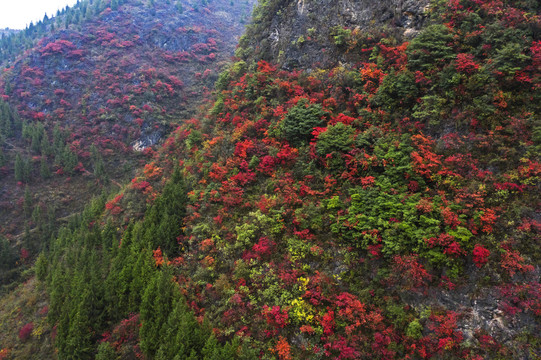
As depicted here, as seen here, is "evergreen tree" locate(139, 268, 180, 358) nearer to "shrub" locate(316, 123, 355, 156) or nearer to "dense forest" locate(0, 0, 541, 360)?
"dense forest" locate(0, 0, 541, 360)

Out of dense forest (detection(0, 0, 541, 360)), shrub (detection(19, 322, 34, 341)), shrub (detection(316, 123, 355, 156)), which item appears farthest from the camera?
shrub (detection(19, 322, 34, 341))

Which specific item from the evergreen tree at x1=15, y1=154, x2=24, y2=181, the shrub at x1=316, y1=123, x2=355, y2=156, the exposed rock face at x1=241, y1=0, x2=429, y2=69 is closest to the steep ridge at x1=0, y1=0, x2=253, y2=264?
the evergreen tree at x1=15, y1=154, x2=24, y2=181

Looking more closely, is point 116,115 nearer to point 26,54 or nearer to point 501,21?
point 26,54

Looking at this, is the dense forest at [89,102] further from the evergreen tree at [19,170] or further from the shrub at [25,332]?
the shrub at [25,332]

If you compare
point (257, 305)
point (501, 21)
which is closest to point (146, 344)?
point (257, 305)

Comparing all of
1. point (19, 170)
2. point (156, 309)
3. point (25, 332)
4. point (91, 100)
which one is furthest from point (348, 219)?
point (91, 100)

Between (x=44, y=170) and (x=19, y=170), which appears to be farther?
(x=44, y=170)

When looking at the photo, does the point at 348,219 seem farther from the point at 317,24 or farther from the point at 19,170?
the point at 19,170
